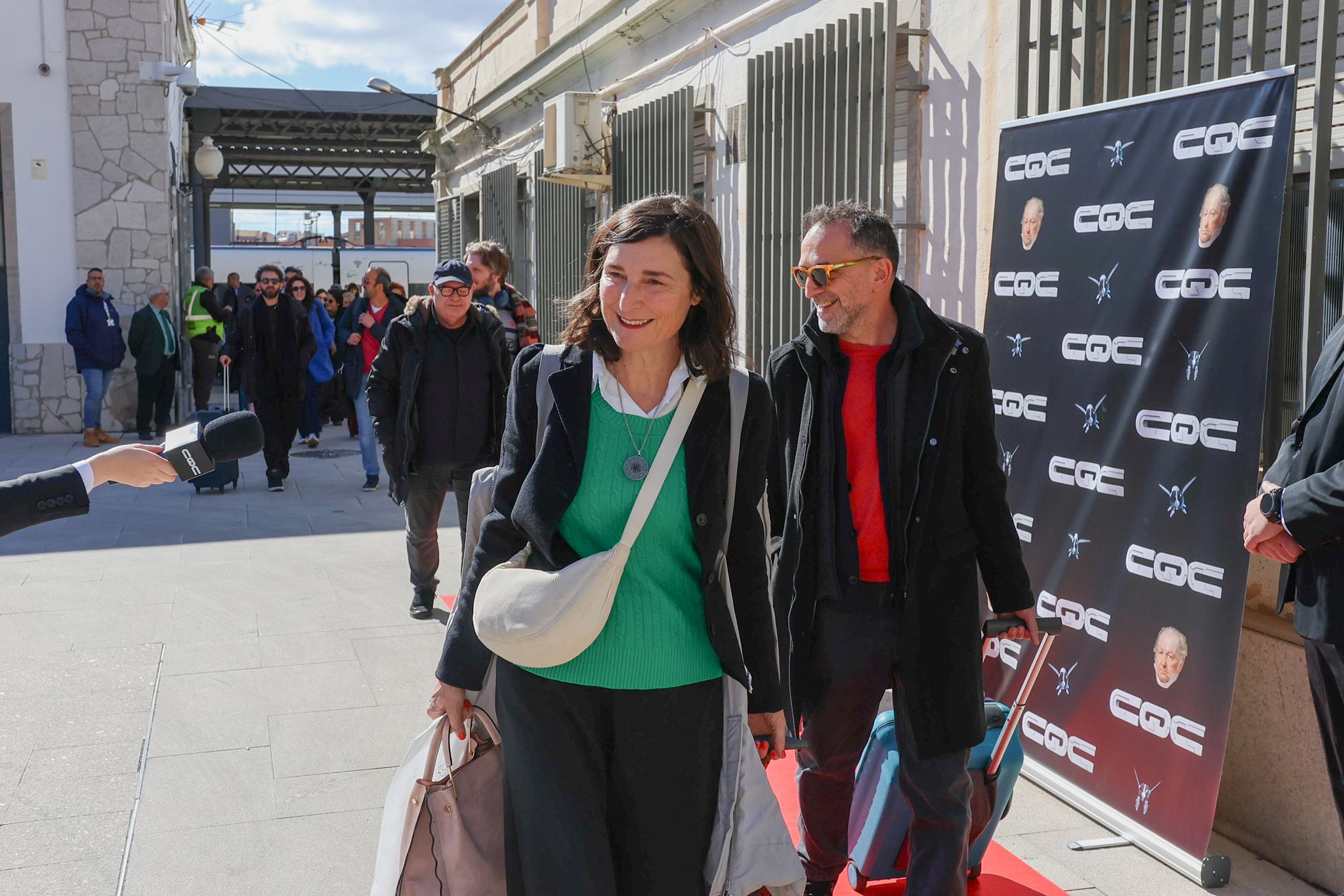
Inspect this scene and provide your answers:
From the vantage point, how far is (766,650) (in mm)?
2580

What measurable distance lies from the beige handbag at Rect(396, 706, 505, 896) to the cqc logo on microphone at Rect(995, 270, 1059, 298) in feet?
8.93

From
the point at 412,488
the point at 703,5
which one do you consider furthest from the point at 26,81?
the point at 412,488

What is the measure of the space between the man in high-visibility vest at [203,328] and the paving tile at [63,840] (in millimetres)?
12664

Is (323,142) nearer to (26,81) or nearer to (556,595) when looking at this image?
(26,81)

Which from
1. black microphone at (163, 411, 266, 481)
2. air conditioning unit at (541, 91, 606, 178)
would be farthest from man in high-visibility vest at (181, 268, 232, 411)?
black microphone at (163, 411, 266, 481)

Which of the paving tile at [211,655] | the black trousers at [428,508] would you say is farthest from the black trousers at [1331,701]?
the paving tile at [211,655]

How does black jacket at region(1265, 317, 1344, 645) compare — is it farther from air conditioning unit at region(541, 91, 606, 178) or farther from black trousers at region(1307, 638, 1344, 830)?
air conditioning unit at region(541, 91, 606, 178)

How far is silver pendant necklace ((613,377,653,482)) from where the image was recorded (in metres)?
2.44

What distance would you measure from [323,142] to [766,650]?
26296 millimetres

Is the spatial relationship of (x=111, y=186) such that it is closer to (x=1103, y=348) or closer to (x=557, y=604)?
(x=1103, y=348)

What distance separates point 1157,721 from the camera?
12.6ft

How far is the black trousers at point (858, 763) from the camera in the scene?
3.10 metres

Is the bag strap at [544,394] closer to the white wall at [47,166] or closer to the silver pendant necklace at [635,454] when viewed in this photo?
the silver pendant necklace at [635,454]

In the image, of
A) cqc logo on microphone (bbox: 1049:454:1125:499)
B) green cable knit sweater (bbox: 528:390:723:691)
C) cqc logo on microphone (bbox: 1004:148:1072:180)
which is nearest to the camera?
green cable knit sweater (bbox: 528:390:723:691)
